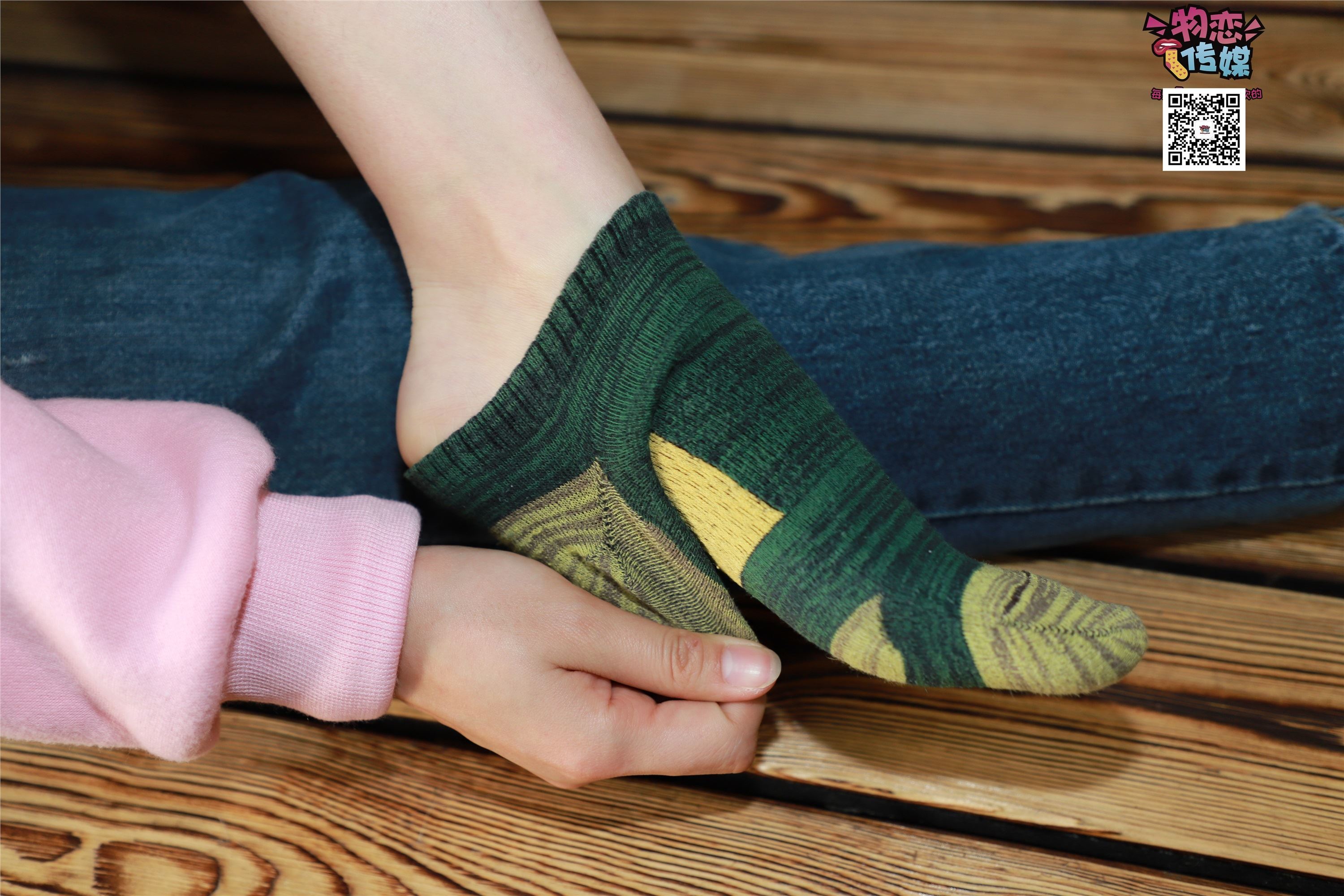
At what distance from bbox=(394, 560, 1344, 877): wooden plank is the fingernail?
0.32 feet

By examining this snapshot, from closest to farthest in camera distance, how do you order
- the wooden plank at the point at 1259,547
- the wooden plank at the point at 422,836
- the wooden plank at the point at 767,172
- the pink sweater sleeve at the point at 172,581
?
the pink sweater sleeve at the point at 172,581, the wooden plank at the point at 422,836, the wooden plank at the point at 1259,547, the wooden plank at the point at 767,172

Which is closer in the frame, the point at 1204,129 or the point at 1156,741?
the point at 1156,741

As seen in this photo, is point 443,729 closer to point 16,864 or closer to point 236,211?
point 16,864

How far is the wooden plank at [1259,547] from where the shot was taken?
686 millimetres

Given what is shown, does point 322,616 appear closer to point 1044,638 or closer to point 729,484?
point 729,484

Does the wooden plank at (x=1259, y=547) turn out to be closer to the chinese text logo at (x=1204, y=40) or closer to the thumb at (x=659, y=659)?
the thumb at (x=659, y=659)

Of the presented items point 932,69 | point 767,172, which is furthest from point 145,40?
point 932,69

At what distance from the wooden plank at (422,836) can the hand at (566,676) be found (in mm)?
67

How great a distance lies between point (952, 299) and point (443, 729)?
1.46 feet

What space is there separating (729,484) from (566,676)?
140mm

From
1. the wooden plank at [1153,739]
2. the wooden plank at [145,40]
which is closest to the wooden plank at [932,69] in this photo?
the wooden plank at [145,40]

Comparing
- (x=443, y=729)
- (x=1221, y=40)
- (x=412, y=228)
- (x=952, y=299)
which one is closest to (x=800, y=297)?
(x=952, y=299)

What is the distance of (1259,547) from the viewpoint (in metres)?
0.70

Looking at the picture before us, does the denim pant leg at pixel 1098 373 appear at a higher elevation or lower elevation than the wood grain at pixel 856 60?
lower
